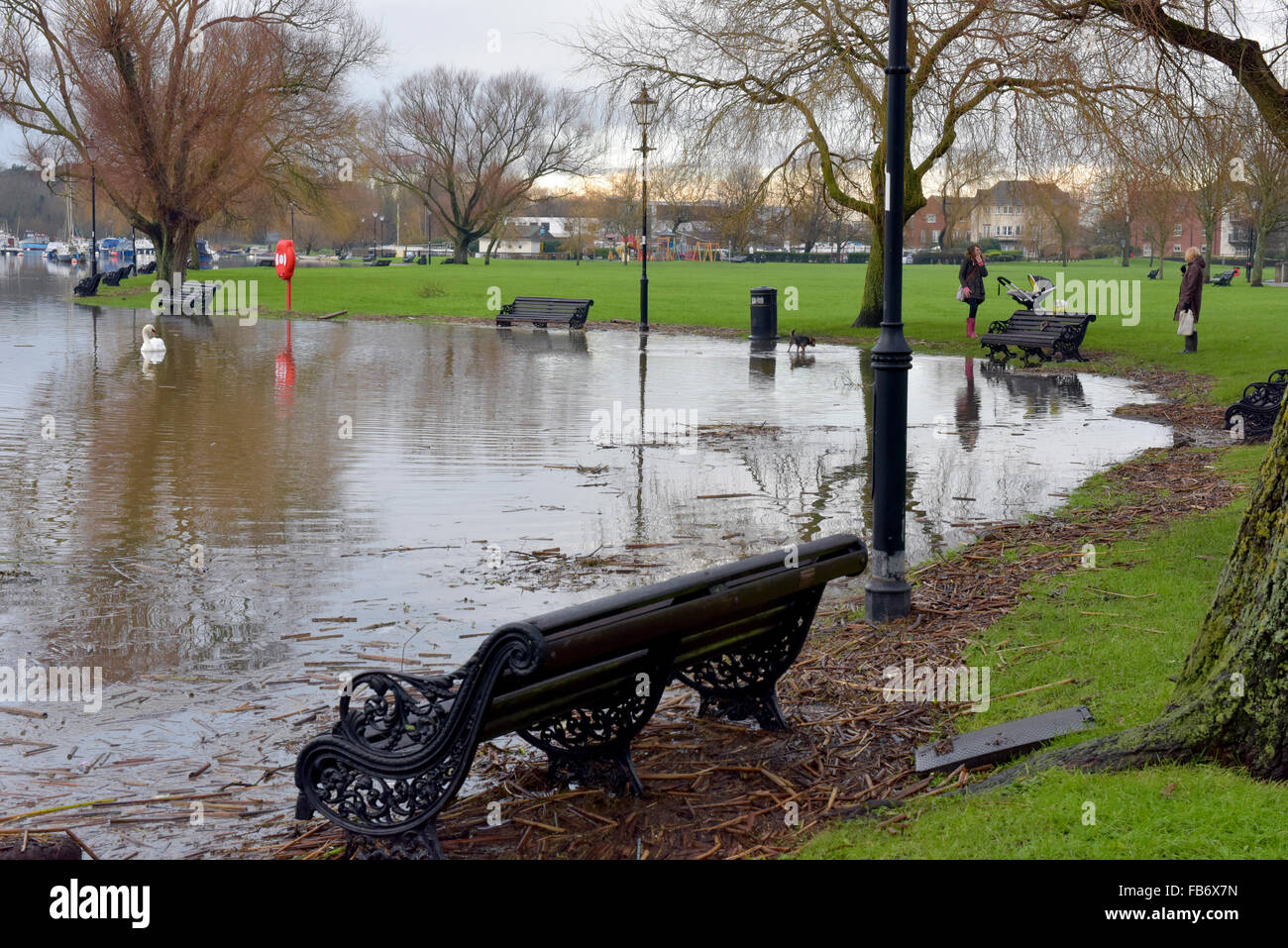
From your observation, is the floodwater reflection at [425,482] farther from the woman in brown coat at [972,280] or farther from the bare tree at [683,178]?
the bare tree at [683,178]

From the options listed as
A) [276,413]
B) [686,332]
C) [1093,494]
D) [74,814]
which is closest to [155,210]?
[686,332]

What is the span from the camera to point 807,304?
42.8m

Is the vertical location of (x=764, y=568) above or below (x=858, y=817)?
above

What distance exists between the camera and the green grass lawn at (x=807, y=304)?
25.0 meters

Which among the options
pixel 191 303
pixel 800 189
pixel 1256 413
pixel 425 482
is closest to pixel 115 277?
pixel 191 303

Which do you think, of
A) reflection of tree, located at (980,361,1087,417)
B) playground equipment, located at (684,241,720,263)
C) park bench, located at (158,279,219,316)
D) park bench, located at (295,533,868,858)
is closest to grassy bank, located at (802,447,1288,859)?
park bench, located at (295,533,868,858)


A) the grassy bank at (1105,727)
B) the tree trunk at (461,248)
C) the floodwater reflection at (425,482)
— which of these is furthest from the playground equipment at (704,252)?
the grassy bank at (1105,727)

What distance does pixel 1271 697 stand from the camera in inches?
163

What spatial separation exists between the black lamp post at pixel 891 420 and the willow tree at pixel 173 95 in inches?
1601

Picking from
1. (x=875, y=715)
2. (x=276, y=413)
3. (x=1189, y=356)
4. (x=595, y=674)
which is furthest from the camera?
(x=1189, y=356)

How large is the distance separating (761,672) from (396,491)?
19.7 feet
